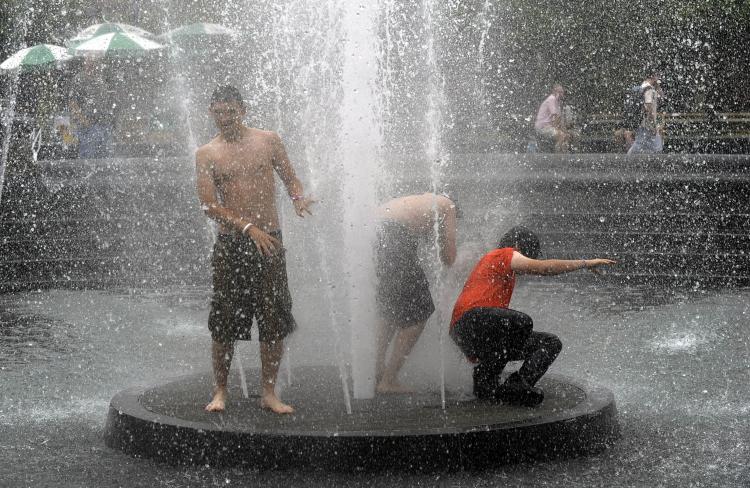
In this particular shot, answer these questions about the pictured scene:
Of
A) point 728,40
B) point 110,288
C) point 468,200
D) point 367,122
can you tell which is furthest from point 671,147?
point 367,122

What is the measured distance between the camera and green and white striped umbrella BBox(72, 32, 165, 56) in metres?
20.5

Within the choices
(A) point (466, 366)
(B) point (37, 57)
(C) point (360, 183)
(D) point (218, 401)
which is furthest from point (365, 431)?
(B) point (37, 57)

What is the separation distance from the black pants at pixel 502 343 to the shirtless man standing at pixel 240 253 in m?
0.91

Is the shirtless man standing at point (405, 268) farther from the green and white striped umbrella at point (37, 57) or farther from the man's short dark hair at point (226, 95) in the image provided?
the green and white striped umbrella at point (37, 57)

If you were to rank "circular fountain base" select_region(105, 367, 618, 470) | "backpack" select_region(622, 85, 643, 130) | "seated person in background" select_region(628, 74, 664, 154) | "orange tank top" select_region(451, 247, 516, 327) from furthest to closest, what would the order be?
"backpack" select_region(622, 85, 643, 130)
"seated person in background" select_region(628, 74, 664, 154)
"orange tank top" select_region(451, 247, 516, 327)
"circular fountain base" select_region(105, 367, 618, 470)

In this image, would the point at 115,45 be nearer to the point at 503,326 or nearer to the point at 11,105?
the point at 11,105

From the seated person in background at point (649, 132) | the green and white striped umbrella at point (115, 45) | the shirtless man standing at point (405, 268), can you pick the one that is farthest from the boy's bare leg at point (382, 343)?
the green and white striped umbrella at point (115, 45)

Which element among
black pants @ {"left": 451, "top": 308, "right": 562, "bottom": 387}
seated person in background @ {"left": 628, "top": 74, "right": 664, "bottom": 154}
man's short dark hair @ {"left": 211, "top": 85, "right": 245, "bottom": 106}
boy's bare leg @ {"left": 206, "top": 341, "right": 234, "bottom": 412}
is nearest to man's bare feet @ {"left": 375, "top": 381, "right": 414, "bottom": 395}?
black pants @ {"left": 451, "top": 308, "right": 562, "bottom": 387}

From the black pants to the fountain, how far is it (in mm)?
216

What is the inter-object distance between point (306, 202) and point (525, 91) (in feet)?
83.1

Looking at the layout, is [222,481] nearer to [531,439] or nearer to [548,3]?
[531,439]

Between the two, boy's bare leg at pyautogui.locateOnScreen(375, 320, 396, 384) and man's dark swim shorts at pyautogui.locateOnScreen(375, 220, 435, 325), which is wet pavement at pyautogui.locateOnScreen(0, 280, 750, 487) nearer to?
boy's bare leg at pyautogui.locateOnScreen(375, 320, 396, 384)

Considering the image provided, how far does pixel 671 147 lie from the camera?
20.7 meters

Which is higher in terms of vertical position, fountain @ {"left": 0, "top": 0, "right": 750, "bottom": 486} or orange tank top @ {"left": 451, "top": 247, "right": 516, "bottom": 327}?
orange tank top @ {"left": 451, "top": 247, "right": 516, "bottom": 327}
